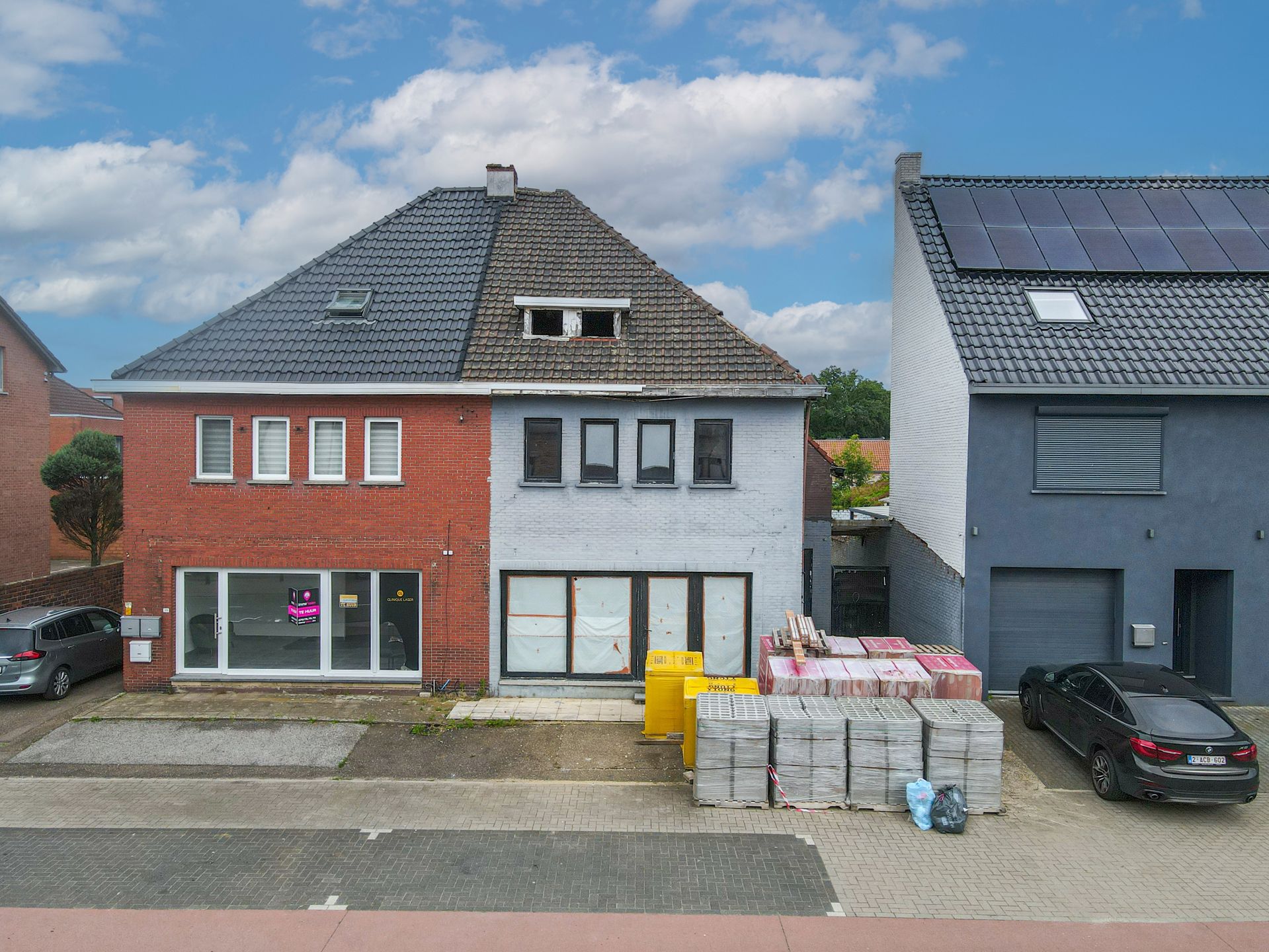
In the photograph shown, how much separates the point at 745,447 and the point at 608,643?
414 cm

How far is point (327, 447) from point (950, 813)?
11109 mm

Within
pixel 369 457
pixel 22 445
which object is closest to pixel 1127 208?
pixel 369 457

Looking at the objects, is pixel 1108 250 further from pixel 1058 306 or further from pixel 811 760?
pixel 811 760

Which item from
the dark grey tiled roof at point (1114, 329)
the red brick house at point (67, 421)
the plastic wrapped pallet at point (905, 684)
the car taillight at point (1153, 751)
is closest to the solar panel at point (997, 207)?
the dark grey tiled roof at point (1114, 329)

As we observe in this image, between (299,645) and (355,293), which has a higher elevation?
(355,293)

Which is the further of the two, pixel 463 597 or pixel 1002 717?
pixel 463 597

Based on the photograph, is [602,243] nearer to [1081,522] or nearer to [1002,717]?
[1081,522]

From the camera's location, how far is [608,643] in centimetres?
1416

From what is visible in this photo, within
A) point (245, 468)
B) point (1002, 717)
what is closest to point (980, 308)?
point (1002, 717)

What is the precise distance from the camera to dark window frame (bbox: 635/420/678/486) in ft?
46.1

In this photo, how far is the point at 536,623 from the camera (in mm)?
14188

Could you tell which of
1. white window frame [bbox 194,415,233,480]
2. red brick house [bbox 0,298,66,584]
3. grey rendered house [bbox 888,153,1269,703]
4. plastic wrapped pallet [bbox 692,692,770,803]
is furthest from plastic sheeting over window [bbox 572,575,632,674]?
red brick house [bbox 0,298,66,584]

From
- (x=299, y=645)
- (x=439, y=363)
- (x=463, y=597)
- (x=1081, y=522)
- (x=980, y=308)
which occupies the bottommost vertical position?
(x=299, y=645)

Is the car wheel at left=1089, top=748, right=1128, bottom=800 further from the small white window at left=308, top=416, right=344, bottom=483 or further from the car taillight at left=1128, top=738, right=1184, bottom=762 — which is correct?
the small white window at left=308, top=416, right=344, bottom=483
